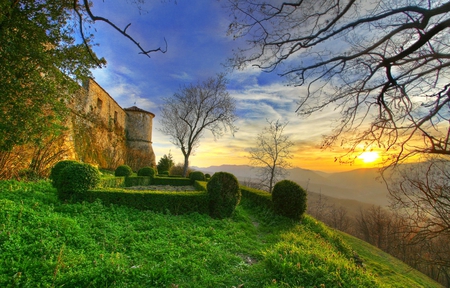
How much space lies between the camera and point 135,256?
368cm

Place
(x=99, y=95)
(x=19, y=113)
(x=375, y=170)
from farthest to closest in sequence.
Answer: (x=99, y=95)
(x=19, y=113)
(x=375, y=170)

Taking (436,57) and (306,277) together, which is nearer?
(306,277)

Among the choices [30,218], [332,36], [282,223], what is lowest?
[282,223]

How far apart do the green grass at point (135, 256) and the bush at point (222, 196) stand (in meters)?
1.81

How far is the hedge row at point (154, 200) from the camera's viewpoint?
21.8 ft

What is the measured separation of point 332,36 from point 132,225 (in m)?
6.70

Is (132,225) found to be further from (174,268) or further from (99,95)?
(99,95)

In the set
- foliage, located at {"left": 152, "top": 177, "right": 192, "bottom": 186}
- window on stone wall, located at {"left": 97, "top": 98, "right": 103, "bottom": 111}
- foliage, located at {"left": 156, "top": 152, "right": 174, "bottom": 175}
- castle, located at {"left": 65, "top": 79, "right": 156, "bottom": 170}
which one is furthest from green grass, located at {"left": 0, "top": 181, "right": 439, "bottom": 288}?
foliage, located at {"left": 156, "top": 152, "right": 174, "bottom": 175}

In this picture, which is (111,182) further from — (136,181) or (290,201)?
(290,201)

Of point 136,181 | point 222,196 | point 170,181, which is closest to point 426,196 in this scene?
point 222,196

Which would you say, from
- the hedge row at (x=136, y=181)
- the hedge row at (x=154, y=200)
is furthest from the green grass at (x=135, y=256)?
the hedge row at (x=136, y=181)

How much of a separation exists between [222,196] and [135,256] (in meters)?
4.18

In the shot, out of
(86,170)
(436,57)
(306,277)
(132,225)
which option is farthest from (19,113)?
(436,57)

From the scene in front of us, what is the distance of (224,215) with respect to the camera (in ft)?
24.6
